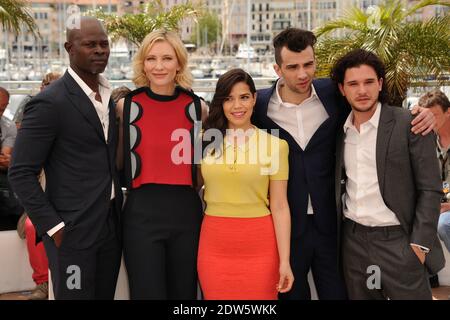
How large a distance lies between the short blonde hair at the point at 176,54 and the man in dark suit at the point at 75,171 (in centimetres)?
25

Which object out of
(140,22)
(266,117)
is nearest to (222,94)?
(266,117)

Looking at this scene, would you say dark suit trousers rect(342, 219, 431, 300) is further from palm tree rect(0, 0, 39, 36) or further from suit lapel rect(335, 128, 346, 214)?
palm tree rect(0, 0, 39, 36)

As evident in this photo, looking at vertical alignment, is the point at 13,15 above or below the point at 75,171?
above

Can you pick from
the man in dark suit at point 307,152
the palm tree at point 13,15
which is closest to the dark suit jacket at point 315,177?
the man in dark suit at point 307,152

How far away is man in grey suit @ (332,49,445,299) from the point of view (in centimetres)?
293

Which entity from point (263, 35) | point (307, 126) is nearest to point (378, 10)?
point (307, 126)

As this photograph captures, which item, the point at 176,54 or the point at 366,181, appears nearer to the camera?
the point at 366,181

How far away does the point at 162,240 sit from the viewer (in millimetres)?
3115

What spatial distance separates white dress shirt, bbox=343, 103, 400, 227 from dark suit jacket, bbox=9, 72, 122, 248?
119 centimetres

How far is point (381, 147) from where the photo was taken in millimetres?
2965

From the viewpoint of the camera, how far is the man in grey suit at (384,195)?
2.93m

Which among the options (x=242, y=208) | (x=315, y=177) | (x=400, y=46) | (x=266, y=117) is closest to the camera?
(x=242, y=208)

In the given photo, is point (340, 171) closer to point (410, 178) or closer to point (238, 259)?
point (410, 178)

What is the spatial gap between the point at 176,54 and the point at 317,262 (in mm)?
1324
